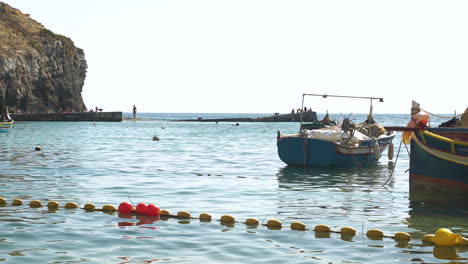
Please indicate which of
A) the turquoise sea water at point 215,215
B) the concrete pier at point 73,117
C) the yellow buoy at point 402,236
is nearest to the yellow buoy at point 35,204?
the turquoise sea water at point 215,215

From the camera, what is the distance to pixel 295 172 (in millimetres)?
28125

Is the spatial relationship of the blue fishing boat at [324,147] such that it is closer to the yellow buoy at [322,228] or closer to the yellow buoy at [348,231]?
the yellow buoy at [322,228]

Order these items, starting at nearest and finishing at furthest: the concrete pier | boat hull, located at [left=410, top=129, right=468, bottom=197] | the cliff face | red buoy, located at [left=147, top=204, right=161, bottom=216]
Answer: red buoy, located at [left=147, top=204, right=161, bottom=216] → boat hull, located at [left=410, top=129, right=468, bottom=197] → the concrete pier → the cliff face

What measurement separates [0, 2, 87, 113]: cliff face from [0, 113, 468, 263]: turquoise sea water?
81613mm

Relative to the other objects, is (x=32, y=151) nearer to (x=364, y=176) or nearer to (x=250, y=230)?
(x=364, y=176)

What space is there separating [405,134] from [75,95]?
112 meters

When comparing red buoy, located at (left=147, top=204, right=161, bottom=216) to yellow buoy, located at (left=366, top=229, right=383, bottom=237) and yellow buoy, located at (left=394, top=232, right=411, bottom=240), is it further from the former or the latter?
yellow buoy, located at (left=394, top=232, right=411, bottom=240)

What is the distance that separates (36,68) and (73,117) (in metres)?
11.2

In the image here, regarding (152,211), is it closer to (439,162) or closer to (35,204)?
(35,204)

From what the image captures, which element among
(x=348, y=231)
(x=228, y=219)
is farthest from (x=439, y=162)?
(x=228, y=219)

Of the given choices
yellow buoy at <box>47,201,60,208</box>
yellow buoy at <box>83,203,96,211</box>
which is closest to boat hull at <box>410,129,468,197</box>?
yellow buoy at <box>83,203,96,211</box>

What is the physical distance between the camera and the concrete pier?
354 ft

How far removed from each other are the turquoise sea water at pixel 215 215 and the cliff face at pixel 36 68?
268 ft

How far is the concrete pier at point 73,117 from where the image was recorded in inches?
4250
